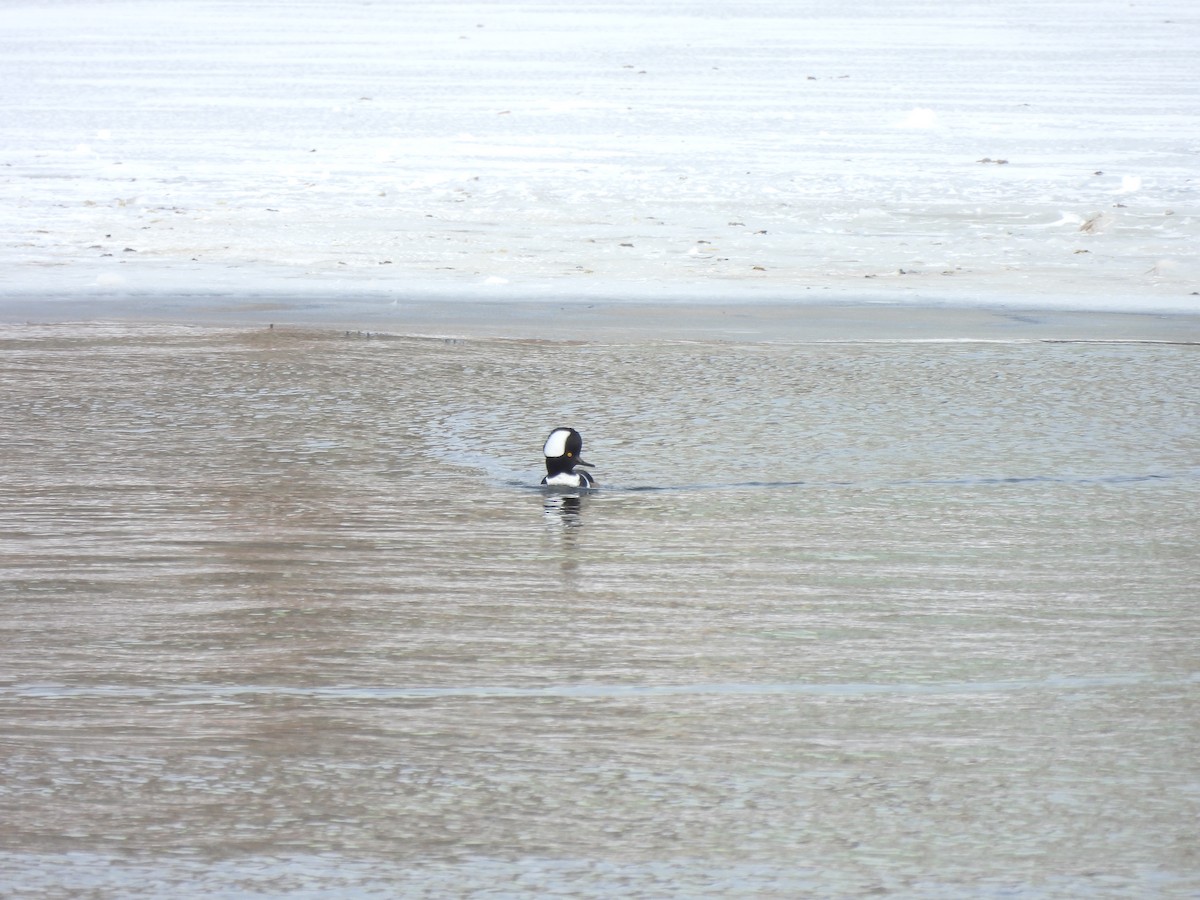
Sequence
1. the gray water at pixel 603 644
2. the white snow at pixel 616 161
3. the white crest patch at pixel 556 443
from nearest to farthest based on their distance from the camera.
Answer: the gray water at pixel 603 644 < the white crest patch at pixel 556 443 < the white snow at pixel 616 161

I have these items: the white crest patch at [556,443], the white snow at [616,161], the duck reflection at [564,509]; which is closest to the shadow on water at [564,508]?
the duck reflection at [564,509]

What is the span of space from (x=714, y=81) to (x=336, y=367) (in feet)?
32.8

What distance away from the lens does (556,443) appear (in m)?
5.98

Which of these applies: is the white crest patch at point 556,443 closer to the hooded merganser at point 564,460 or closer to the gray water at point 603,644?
the hooded merganser at point 564,460

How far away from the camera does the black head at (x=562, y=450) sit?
235 inches

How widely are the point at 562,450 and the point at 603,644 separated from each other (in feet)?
5.54

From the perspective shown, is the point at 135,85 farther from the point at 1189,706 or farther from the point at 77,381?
the point at 1189,706

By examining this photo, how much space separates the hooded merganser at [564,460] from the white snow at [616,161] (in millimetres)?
4957

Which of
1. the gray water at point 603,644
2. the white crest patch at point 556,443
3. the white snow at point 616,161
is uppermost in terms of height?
the white snow at point 616,161

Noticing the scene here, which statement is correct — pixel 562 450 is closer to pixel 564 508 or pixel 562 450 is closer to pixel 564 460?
pixel 564 460

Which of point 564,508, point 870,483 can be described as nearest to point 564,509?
point 564,508

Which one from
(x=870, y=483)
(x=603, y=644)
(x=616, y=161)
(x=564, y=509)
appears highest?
(x=616, y=161)

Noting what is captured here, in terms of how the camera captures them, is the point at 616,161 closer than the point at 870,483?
No

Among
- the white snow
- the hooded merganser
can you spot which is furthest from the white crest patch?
the white snow
